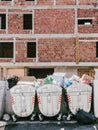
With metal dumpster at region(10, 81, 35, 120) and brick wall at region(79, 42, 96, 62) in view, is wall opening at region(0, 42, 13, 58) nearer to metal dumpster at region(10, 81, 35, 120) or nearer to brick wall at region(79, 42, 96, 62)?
brick wall at region(79, 42, 96, 62)

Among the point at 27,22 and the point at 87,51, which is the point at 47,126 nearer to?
the point at 87,51

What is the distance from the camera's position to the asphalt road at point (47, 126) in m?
9.92

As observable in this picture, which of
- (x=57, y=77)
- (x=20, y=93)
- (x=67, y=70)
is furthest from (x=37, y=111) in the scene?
(x=67, y=70)

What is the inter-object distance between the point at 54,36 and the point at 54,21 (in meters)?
1.46

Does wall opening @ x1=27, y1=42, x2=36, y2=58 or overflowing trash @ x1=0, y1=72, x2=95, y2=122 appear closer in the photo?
overflowing trash @ x1=0, y1=72, x2=95, y2=122

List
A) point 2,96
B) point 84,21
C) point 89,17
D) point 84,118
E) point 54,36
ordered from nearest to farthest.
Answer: point 84,118 < point 2,96 < point 54,36 < point 89,17 < point 84,21

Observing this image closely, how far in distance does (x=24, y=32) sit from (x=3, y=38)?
2.10 meters

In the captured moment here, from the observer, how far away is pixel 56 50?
3362 cm

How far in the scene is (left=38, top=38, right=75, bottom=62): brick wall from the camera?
33.5 meters

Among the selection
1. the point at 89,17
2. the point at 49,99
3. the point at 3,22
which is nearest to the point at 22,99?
the point at 49,99

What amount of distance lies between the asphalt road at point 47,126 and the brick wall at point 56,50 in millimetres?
23172

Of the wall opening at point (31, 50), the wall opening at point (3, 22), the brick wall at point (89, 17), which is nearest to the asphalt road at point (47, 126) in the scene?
the brick wall at point (89, 17)

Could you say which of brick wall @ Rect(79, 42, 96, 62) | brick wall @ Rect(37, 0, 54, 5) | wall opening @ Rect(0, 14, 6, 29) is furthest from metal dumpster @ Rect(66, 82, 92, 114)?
wall opening @ Rect(0, 14, 6, 29)

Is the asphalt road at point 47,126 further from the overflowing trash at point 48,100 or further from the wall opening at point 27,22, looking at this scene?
the wall opening at point 27,22
